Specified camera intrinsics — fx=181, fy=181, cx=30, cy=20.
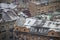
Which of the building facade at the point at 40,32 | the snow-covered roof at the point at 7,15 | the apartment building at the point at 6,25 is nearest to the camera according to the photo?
the building facade at the point at 40,32

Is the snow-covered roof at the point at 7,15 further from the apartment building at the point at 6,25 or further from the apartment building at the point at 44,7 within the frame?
the apartment building at the point at 44,7

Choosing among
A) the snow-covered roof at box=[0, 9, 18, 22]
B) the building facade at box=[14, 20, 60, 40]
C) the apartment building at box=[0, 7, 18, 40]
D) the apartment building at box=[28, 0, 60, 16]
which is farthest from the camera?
the apartment building at box=[28, 0, 60, 16]

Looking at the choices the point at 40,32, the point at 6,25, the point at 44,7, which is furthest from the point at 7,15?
the point at 44,7

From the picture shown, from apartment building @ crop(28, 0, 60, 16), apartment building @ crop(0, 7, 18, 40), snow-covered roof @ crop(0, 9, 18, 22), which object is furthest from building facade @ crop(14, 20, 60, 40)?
apartment building @ crop(28, 0, 60, 16)

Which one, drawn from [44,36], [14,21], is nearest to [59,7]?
[14,21]

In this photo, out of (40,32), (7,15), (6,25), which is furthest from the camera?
(7,15)

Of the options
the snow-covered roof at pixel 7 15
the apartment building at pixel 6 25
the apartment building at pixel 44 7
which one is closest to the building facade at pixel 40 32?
the apartment building at pixel 6 25

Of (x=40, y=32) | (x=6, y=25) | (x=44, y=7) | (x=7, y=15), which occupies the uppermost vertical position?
(x=7, y=15)

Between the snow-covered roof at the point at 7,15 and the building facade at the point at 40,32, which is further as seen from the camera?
the snow-covered roof at the point at 7,15

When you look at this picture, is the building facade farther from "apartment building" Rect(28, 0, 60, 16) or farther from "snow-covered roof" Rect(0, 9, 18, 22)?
"apartment building" Rect(28, 0, 60, 16)

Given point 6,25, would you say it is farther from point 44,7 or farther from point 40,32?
point 44,7

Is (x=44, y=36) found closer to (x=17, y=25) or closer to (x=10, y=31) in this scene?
(x=17, y=25)
